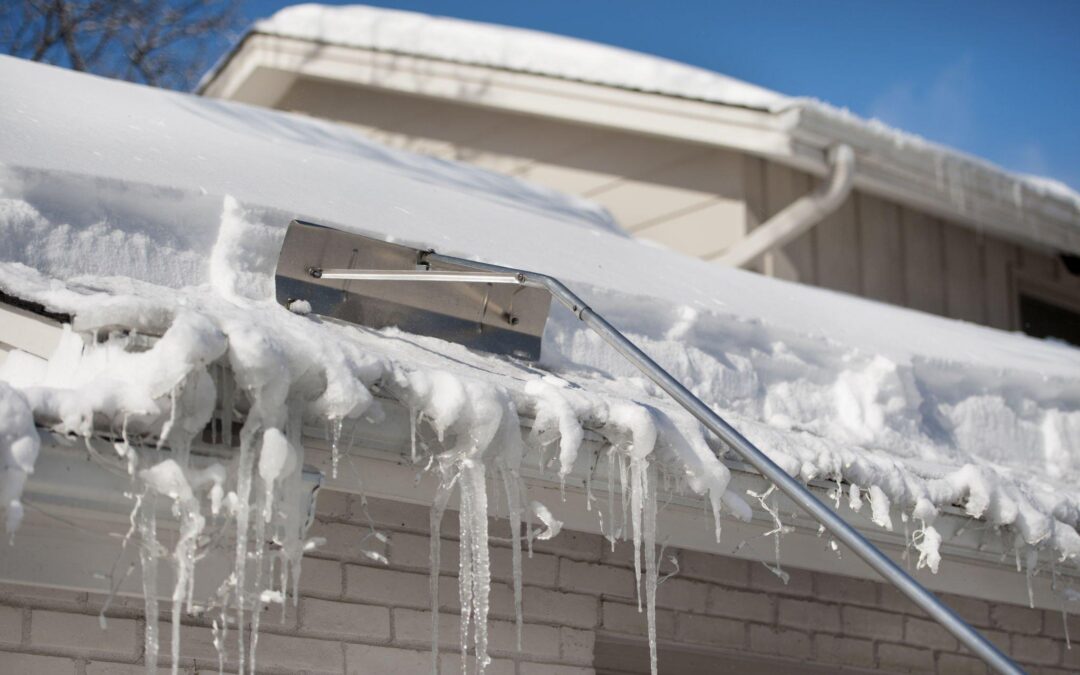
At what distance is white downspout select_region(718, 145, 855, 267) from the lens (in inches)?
245

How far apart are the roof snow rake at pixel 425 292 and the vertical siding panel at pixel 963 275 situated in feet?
15.8

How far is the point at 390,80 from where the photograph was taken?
23.6 feet

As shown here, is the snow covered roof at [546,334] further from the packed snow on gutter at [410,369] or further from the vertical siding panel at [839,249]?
the vertical siding panel at [839,249]

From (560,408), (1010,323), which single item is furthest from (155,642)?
(1010,323)

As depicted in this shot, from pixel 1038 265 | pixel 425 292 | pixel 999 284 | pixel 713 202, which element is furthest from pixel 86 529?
pixel 1038 265

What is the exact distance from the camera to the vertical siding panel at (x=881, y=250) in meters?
6.94

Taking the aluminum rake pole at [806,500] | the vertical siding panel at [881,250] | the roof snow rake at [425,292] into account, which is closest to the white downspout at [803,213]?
the vertical siding panel at [881,250]

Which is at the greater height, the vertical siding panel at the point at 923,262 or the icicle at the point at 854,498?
the vertical siding panel at the point at 923,262

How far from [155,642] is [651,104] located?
4834mm

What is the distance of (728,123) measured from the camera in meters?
6.27

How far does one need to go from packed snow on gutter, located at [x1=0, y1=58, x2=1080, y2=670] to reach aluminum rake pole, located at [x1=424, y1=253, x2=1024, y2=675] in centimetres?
10

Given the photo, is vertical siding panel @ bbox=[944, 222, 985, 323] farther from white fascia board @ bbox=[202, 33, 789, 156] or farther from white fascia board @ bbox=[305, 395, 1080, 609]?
white fascia board @ bbox=[305, 395, 1080, 609]

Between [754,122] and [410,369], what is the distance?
421 cm

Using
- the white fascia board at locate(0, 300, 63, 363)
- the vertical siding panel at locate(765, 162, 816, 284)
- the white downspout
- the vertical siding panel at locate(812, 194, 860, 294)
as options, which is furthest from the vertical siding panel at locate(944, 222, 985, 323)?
the white fascia board at locate(0, 300, 63, 363)
